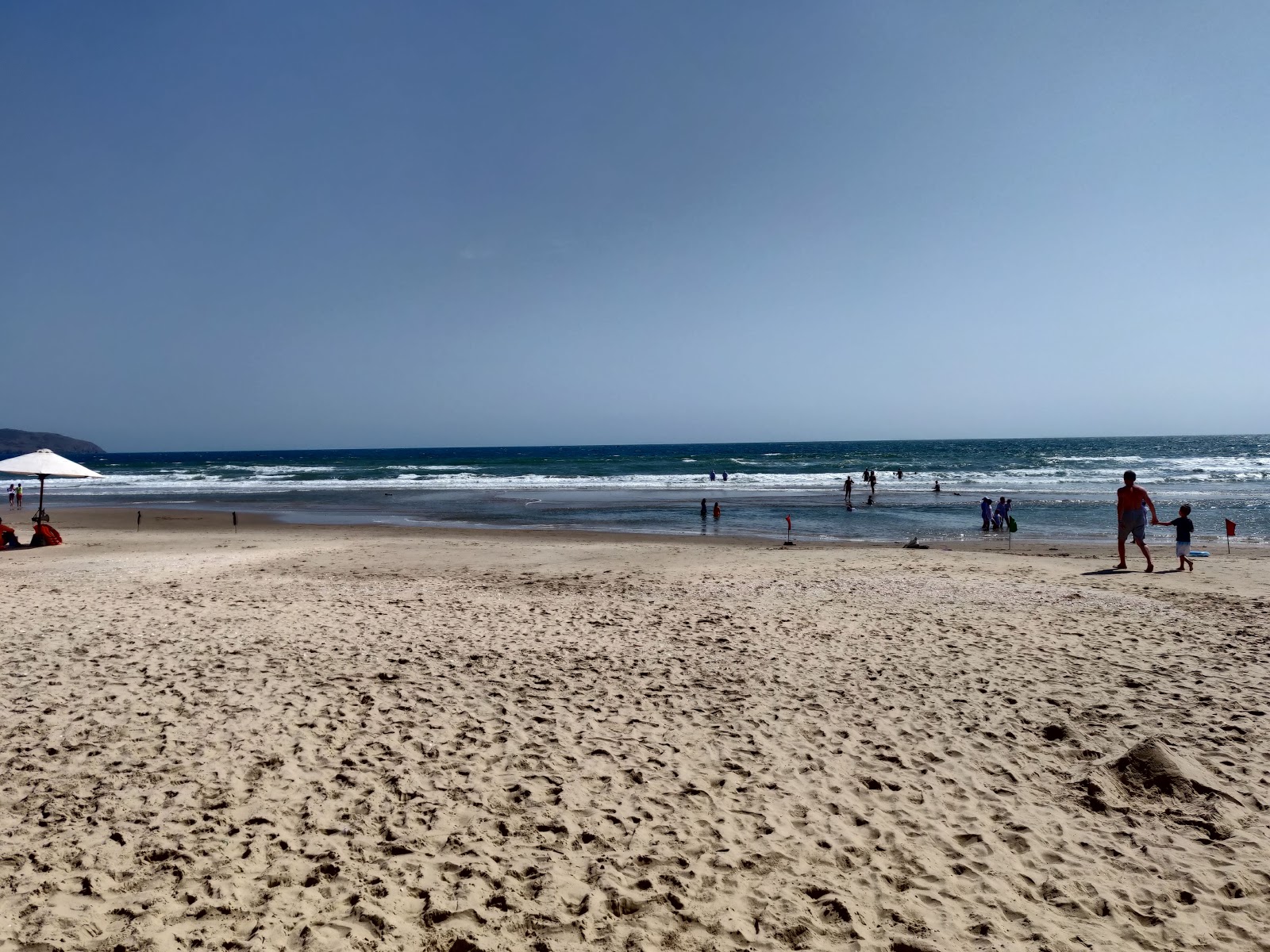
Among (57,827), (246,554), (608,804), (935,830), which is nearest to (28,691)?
(57,827)

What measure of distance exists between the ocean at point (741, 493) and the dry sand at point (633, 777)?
1359cm

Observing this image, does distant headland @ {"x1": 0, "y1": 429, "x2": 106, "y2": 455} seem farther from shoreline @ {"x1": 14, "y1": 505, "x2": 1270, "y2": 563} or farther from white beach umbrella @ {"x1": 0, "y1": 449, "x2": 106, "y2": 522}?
white beach umbrella @ {"x1": 0, "y1": 449, "x2": 106, "y2": 522}

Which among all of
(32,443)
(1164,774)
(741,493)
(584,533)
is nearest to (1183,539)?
(1164,774)

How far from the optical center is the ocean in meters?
24.0

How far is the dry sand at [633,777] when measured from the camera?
11.4ft

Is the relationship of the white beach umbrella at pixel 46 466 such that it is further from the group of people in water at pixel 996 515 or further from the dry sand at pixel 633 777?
the group of people in water at pixel 996 515

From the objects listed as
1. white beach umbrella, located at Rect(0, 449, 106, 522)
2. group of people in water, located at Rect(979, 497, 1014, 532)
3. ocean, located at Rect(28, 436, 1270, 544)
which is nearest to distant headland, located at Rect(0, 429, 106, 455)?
ocean, located at Rect(28, 436, 1270, 544)

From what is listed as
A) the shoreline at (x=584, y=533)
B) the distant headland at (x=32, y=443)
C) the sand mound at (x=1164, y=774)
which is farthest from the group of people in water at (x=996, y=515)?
the distant headland at (x=32, y=443)

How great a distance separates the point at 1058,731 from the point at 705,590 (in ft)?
20.2

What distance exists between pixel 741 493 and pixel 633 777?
109ft

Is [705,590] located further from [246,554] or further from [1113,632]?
[246,554]

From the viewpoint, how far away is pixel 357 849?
3.97 m

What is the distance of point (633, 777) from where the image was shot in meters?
4.87

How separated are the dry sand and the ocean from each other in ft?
44.6
